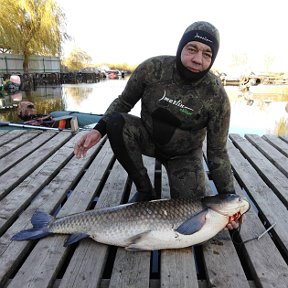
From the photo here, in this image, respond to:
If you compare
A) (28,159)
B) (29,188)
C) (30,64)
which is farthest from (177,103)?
(30,64)

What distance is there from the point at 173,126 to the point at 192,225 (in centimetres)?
93

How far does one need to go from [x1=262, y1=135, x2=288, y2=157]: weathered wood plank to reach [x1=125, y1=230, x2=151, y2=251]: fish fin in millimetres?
3088

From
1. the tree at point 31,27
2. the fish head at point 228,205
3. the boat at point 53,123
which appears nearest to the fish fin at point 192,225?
the fish head at point 228,205

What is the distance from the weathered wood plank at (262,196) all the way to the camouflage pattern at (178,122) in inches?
20.8

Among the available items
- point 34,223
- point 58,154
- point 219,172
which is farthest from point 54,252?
point 58,154

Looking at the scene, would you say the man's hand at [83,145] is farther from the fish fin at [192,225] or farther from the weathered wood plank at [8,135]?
the weathered wood plank at [8,135]

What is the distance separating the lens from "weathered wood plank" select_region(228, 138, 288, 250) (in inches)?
103

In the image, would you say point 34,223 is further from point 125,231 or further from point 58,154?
point 58,154

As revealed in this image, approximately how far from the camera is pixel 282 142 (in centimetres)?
520

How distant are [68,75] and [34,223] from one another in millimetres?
39107

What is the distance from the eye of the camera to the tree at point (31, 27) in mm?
26391

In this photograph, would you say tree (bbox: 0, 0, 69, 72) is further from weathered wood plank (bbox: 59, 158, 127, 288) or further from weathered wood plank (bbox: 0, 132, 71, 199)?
weathered wood plank (bbox: 59, 158, 127, 288)

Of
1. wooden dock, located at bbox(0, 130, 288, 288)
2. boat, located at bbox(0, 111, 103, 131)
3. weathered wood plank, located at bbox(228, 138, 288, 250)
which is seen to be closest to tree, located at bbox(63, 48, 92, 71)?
boat, located at bbox(0, 111, 103, 131)

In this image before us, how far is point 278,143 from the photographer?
5.10m
